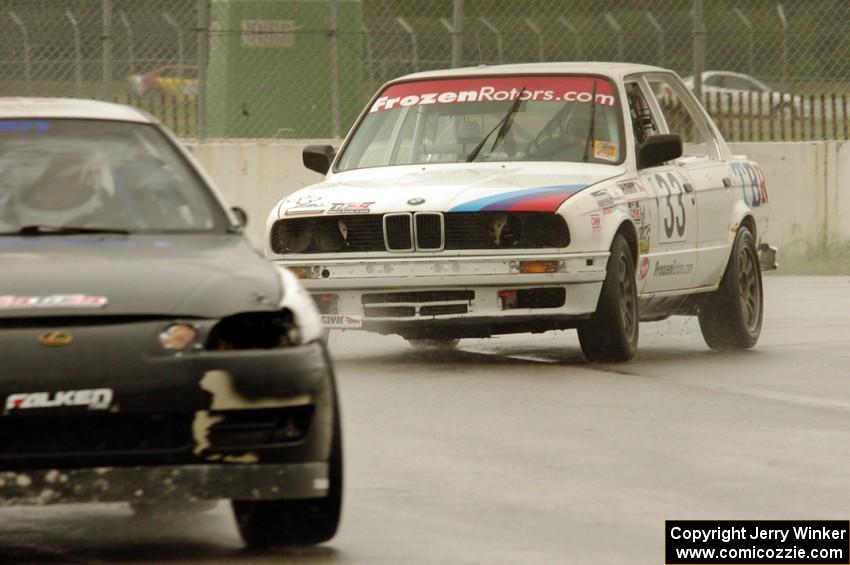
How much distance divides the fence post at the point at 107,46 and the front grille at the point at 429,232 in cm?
678

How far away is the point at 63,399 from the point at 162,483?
0.35 meters

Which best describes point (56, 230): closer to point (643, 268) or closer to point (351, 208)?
point (351, 208)

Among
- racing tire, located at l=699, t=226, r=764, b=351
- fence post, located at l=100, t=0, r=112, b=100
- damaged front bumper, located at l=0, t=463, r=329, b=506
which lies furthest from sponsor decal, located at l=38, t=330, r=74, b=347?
fence post, located at l=100, t=0, r=112, b=100

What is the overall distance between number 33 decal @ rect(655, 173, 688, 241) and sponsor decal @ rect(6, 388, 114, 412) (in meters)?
6.75

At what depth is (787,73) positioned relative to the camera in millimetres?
20906

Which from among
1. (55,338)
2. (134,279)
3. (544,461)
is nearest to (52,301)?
(55,338)

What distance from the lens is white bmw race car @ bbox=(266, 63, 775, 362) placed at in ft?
36.9

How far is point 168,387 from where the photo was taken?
5.84 metres

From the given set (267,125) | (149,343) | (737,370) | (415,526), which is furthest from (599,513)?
(267,125)

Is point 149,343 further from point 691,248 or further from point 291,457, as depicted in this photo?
point 691,248

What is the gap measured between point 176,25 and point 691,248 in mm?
6910

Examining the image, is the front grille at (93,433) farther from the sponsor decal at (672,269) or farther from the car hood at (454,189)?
the sponsor decal at (672,269)

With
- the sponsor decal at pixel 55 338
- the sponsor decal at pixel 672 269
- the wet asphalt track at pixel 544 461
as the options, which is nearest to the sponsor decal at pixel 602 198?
the sponsor decal at pixel 672 269

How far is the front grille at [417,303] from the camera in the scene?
11.3 meters
